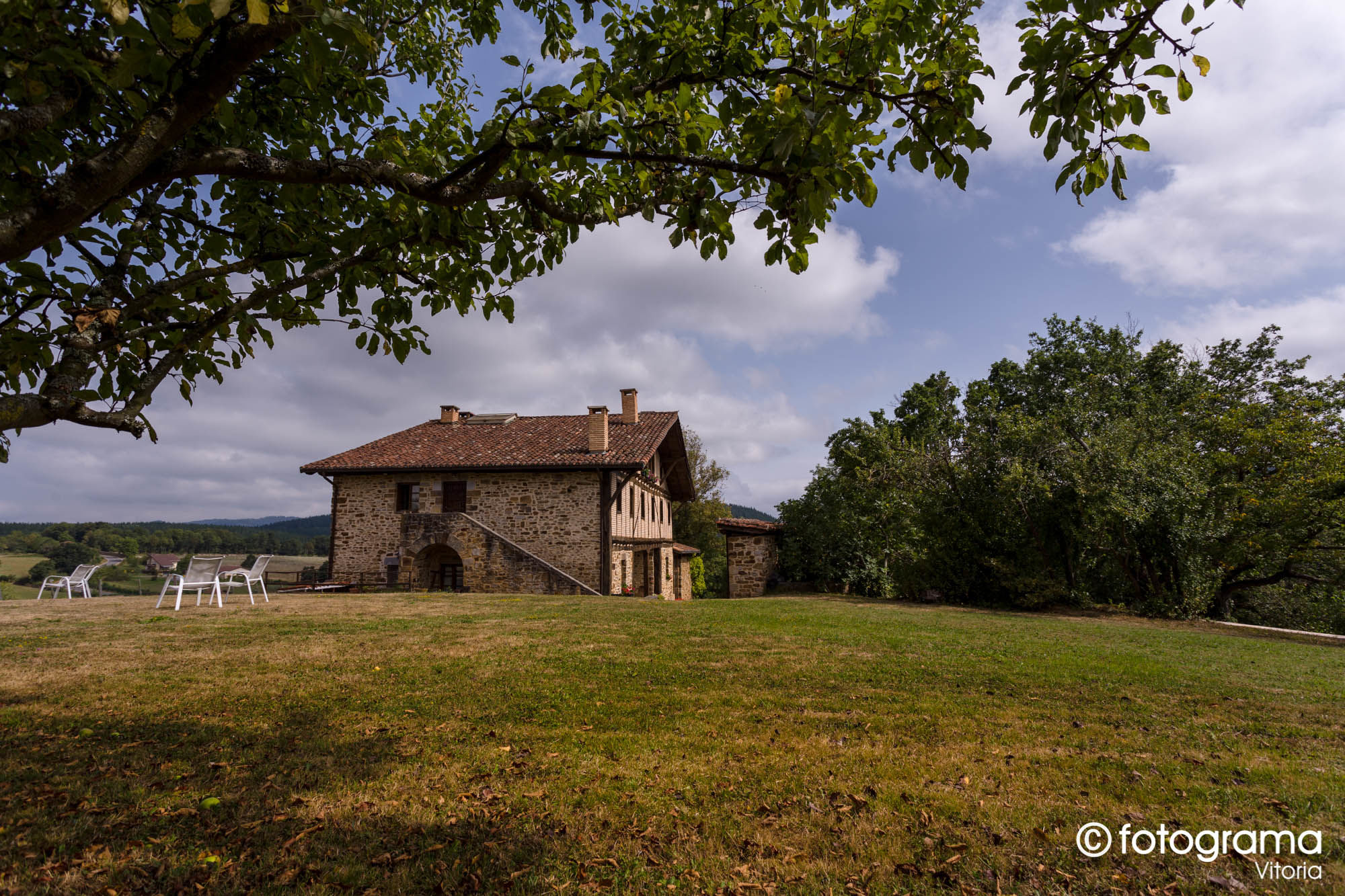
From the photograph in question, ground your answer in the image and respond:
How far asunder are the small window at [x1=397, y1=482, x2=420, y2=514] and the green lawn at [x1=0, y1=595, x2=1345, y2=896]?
13636 mm

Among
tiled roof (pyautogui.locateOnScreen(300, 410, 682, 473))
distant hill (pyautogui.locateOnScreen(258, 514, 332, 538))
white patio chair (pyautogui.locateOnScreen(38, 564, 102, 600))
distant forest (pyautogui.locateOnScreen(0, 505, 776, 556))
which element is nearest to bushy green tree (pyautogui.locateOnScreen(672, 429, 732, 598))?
distant forest (pyautogui.locateOnScreen(0, 505, 776, 556))

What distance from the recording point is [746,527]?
20250 mm

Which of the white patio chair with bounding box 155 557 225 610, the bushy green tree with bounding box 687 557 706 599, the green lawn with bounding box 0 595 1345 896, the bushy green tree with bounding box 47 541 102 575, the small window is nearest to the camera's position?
the green lawn with bounding box 0 595 1345 896

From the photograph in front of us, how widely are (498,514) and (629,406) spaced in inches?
269

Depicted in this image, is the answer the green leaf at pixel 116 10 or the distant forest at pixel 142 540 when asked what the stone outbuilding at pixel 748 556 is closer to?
the green leaf at pixel 116 10

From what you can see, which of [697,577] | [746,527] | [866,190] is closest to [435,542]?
[746,527]

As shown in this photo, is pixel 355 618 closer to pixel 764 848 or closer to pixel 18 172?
pixel 18 172

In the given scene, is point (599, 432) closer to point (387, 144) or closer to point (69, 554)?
point (387, 144)

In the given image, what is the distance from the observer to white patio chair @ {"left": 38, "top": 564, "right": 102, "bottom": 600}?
14.4m

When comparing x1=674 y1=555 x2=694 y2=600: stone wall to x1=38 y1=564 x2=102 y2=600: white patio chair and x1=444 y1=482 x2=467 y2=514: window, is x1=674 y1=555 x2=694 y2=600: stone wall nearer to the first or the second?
x1=444 y1=482 x2=467 y2=514: window

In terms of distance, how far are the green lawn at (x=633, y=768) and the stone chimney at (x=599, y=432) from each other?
13.3m

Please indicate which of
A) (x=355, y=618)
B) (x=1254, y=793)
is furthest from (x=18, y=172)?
(x=355, y=618)

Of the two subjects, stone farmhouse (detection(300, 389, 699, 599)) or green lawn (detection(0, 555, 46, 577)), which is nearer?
stone farmhouse (detection(300, 389, 699, 599))

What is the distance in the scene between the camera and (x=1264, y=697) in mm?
5504
